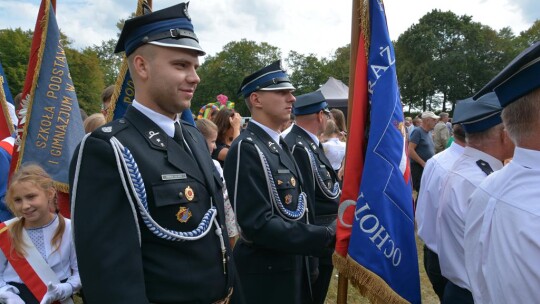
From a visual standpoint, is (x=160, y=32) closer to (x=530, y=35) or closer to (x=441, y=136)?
(x=441, y=136)

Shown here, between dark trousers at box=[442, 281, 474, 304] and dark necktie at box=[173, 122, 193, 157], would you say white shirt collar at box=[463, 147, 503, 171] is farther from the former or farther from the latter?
dark necktie at box=[173, 122, 193, 157]

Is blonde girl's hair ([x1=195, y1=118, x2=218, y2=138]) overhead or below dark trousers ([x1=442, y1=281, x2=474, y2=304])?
overhead

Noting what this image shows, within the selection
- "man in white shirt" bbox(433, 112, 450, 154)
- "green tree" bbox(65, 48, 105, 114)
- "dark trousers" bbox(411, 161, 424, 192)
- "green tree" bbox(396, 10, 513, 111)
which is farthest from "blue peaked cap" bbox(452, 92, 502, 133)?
"green tree" bbox(396, 10, 513, 111)

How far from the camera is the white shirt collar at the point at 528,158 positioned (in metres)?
1.49

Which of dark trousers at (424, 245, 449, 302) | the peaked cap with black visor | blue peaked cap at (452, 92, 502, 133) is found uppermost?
the peaked cap with black visor

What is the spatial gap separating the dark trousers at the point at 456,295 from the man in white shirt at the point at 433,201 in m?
0.36

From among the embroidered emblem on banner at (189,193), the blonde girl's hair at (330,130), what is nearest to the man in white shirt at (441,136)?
the blonde girl's hair at (330,130)

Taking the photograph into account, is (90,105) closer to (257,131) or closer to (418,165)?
(418,165)

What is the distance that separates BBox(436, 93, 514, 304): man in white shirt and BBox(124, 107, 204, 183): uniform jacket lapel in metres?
1.73

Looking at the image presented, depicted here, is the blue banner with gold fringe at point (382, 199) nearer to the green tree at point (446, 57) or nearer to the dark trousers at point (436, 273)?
the dark trousers at point (436, 273)

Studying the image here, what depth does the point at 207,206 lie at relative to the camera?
6.37 feet

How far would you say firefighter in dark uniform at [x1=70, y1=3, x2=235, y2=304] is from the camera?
1592 millimetres

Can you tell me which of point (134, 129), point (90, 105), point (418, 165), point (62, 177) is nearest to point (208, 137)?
point (62, 177)

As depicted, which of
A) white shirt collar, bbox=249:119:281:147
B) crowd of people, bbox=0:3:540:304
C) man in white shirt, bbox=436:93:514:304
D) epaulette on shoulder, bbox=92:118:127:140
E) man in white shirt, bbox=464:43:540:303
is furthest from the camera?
white shirt collar, bbox=249:119:281:147
